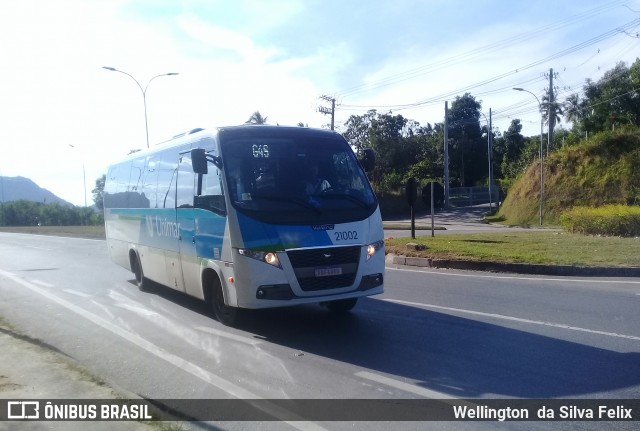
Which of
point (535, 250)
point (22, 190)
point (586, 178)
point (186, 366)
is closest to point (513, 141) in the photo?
point (586, 178)

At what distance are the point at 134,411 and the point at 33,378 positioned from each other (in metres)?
1.78

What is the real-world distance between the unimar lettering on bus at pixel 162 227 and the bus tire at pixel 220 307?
143 cm

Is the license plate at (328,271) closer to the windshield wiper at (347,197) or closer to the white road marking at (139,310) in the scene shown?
the windshield wiper at (347,197)

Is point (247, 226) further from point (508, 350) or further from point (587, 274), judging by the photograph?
point (587, 274)

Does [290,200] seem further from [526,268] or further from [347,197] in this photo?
[526,268]

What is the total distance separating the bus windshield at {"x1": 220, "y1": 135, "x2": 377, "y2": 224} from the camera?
8.48m

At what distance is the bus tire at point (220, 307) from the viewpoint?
9.29 metres

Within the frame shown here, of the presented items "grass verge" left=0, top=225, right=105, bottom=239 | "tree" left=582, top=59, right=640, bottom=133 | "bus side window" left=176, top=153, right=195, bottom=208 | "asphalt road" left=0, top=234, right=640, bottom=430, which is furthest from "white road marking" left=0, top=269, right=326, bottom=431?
"tree" left=582, top=59, right=640, bottom=133

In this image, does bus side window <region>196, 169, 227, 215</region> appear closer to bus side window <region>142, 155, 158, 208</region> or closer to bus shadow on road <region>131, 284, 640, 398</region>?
bus shadow on road <region>131, 284, 640, 398</region>

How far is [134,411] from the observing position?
557 centimetres

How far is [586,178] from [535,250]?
25.1 m

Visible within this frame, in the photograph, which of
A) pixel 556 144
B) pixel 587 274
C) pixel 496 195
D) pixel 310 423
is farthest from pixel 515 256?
pixel 556 144

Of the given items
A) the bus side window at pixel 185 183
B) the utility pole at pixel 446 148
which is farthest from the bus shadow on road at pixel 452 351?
the utility pole at pixel 446 148

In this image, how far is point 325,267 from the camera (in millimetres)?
8414
